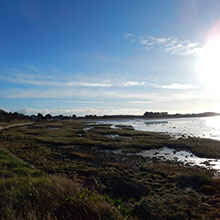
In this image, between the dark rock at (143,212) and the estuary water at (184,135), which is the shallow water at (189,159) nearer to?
the estuary water at (184,135)

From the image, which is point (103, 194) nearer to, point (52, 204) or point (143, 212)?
point (143, 212)

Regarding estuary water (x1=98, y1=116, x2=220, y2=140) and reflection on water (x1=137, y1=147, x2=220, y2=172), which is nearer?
reflection on water (x1=137, y1=147, x2=220, y2=172)

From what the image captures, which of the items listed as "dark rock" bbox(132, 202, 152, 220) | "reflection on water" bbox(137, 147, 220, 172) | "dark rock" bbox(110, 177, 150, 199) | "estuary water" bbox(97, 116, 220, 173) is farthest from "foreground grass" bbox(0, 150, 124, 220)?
"reflection on water" bbox(137, 147, 220, 172)

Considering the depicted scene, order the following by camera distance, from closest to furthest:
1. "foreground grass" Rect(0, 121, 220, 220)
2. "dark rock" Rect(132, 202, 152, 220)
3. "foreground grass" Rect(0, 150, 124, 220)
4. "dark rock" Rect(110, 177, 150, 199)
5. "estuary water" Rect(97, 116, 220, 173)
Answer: "foreground grass" Rect(0, 150, 124, 220) < "foreground grass" Rect(0, 121, 220, 220) < "dark rock" Rect(132, 202, 152, 220) < "dark rock" Rect(110, 177, 150, 199) < "estuary water" Rect(97, 116, 220, 173)

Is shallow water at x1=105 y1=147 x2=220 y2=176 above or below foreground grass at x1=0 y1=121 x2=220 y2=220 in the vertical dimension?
below

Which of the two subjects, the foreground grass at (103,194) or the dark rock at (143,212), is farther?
the dark rock at (143,212)

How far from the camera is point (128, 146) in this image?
39562mm

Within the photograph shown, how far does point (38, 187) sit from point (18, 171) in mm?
5840

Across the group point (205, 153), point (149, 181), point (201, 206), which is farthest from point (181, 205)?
point (205, 153)

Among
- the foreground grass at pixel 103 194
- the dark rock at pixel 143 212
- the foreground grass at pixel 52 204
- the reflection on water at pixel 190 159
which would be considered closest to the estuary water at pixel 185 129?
the reflection on water at pixel 190 159

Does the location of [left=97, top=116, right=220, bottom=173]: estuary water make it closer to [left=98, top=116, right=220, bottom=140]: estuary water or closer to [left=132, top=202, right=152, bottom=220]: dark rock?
[left=98, top=116, right=220, bottom=140]: estuary water

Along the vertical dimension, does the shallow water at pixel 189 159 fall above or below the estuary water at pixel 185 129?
below

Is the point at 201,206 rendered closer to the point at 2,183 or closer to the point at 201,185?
the point at 201,185

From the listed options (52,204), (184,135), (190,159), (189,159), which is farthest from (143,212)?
(184,135)
